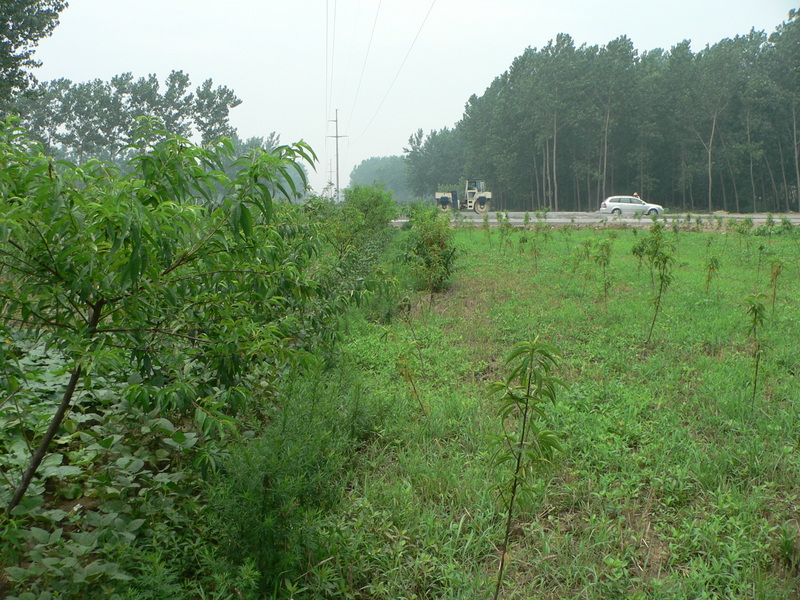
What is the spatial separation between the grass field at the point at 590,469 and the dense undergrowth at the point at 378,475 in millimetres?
14

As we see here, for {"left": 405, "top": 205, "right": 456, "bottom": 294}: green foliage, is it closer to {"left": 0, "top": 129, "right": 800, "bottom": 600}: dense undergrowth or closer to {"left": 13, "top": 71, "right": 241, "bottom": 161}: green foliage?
{"left": 0, "top": 129, "right": 800, "bottom": 600}: dense undergrowth

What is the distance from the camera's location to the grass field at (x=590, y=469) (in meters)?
2.43

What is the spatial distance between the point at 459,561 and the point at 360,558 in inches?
17.6

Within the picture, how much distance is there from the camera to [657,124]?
127ft

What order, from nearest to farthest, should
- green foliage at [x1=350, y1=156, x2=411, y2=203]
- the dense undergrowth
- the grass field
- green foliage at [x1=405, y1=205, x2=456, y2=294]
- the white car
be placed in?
the dense undergrowth, the grass field, green foliage at [x1=405, y1=205, x2=456, y2=294], the white car, green foliage at [x1=350, y1=156, x2=411, y2=203]

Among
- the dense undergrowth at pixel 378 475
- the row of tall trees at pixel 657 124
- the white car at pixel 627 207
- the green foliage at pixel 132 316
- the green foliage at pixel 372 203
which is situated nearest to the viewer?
the green foliage at pixel 132 316

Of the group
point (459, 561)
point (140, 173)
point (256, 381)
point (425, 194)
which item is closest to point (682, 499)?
point (459, 561)

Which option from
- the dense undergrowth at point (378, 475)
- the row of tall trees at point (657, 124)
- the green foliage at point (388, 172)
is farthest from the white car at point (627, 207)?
the green foliage at point (388, 172)

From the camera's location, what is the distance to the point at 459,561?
2547mm

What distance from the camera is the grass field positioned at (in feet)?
7.97

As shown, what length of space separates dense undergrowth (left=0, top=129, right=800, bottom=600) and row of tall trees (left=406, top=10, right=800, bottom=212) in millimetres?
37551

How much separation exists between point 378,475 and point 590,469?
121cm

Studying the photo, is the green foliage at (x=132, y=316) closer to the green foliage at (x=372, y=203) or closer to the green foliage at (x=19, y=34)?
the green foliage at (x=372, y=203)

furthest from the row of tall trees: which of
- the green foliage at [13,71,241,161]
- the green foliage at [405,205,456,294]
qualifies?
the green foliage at [405,205,456,294]
